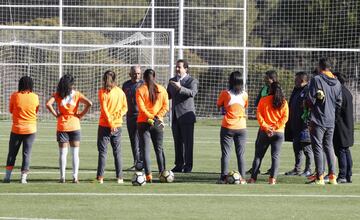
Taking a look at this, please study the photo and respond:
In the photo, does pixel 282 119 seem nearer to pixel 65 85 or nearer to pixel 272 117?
pixel 272 117

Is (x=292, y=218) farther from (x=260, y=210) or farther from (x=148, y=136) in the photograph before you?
(x=148, y=136)

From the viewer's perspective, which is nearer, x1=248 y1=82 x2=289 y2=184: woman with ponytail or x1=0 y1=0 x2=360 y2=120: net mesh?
x1=248 y1=82 x2=289 y2=184: woman with ponytail

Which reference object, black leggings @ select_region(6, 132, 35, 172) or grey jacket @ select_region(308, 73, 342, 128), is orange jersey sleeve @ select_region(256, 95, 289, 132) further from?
black leggings @ select_region(6, 132, 35, 172)

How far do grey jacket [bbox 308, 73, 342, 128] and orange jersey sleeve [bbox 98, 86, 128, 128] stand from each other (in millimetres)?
2953

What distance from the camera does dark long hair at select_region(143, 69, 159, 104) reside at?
17.1 m

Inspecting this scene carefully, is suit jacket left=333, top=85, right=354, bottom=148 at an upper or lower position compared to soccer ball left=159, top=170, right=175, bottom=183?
upper

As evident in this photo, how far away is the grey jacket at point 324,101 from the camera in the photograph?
657 inches

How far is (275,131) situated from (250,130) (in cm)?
1663

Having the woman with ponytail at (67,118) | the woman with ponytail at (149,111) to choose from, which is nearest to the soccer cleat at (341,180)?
the woman with ponytail at (149,111)

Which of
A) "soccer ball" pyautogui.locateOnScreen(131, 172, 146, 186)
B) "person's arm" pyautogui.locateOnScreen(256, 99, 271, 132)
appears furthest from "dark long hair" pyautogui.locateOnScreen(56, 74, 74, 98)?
"person's arm" pyautogui.locateOnScreen(256, 99, 271, 132)

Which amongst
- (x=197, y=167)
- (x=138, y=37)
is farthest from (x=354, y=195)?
(x=138, y=37)

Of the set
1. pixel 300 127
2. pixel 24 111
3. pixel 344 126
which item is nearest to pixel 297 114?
pixel 300 127

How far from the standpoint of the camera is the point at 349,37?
→ 1652 inches

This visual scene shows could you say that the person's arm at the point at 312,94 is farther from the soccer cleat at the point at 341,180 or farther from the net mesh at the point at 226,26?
the net mesh at the point at 226,26
